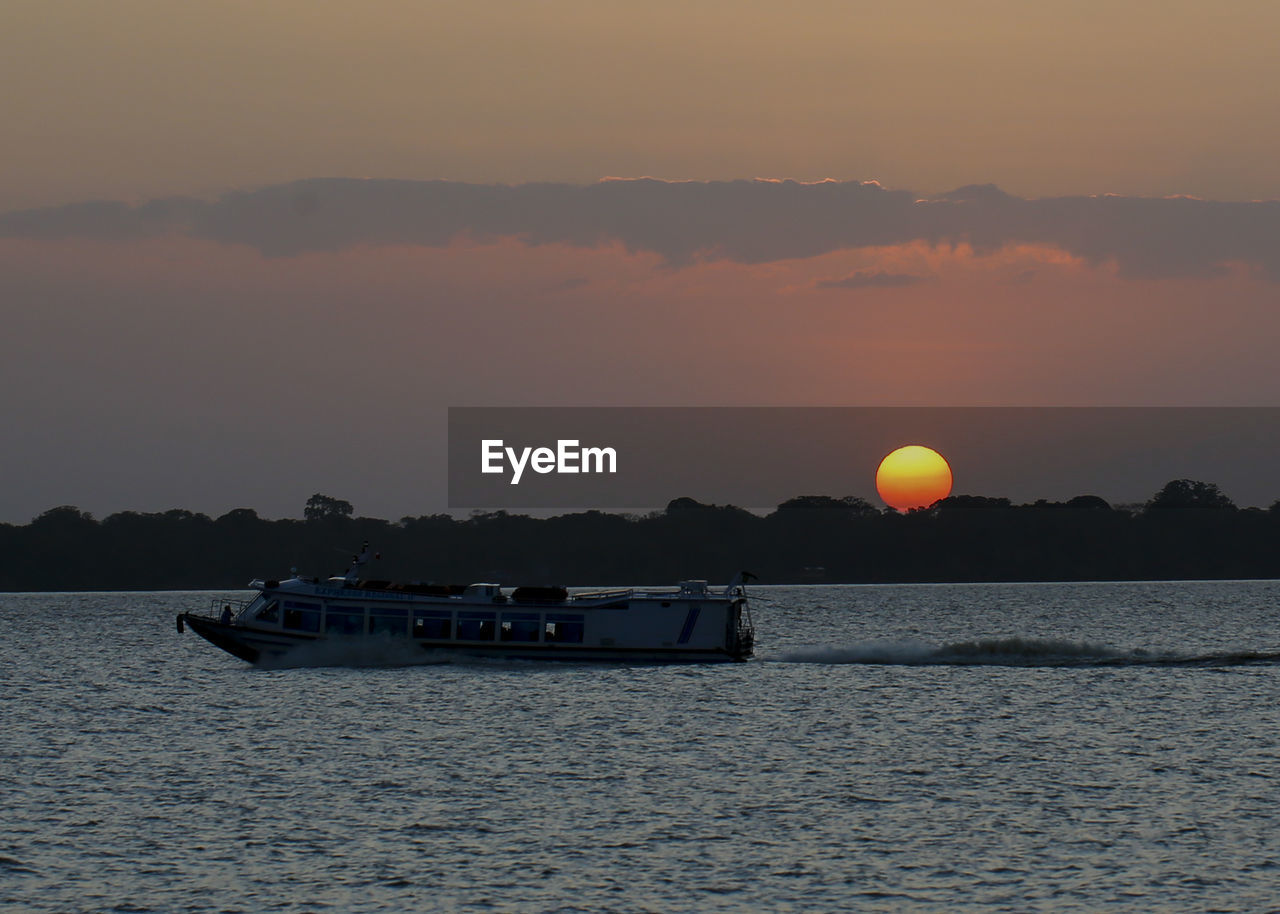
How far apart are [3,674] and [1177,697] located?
268 feet

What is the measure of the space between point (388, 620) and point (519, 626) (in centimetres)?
792

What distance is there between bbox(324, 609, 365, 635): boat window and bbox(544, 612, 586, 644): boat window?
36.6ft

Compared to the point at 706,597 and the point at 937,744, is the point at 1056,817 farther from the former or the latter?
the point at 706,597

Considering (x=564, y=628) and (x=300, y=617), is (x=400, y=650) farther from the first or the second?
(x=564, y=628)

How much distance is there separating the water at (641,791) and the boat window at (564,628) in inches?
107

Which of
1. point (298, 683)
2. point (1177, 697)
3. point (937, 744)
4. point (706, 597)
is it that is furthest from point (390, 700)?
point (1177, 697)

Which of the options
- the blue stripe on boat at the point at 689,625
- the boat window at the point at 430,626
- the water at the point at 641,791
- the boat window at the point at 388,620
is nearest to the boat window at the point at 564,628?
the water at the point at 641,791

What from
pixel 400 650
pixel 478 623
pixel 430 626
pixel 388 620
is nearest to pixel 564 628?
pixel 478 623

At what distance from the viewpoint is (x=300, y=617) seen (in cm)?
8600

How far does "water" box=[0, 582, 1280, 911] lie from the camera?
1436 inches

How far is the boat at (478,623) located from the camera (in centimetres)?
8506

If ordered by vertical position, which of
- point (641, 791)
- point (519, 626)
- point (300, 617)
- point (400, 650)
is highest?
point (300, 617)

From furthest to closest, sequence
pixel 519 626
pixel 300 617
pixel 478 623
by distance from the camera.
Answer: pixel 478 623
pixel 519 626
pixel 300 617

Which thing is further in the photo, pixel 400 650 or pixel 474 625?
pixel 400 650
